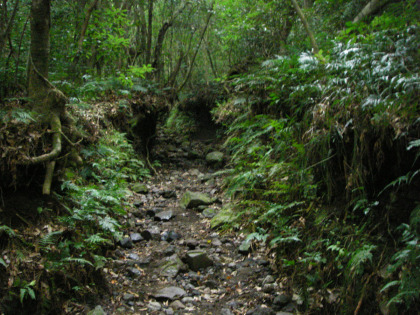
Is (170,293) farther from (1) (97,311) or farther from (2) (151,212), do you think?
(2) (151,212)

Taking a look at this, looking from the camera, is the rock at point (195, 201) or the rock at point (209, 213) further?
the rock at point (195, 201)

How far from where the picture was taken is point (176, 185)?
347 inches

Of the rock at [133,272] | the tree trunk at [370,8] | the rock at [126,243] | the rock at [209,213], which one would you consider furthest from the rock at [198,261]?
the tree trunk at [370,8]

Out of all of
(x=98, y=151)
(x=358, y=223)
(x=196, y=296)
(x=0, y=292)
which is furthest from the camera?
(x=98, y=151)

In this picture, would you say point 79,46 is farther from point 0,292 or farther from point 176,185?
point 0,292

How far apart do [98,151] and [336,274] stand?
487 cm

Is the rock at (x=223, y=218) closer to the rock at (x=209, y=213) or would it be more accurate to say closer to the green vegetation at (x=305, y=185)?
the green vegetation at (x=305, y=185)

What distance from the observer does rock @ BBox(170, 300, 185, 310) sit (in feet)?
12.0

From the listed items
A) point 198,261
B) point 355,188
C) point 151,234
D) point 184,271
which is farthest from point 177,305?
point 355,188

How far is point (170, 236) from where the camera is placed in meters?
5.51

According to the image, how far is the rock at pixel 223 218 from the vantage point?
5.66m

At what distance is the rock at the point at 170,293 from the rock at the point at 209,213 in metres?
2.46

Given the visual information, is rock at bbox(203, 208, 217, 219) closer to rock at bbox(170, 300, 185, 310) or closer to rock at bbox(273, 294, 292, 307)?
rock at bbox(170, 300, 185, 310)

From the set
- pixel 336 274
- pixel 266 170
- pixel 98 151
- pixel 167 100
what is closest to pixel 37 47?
pixel 98 151
